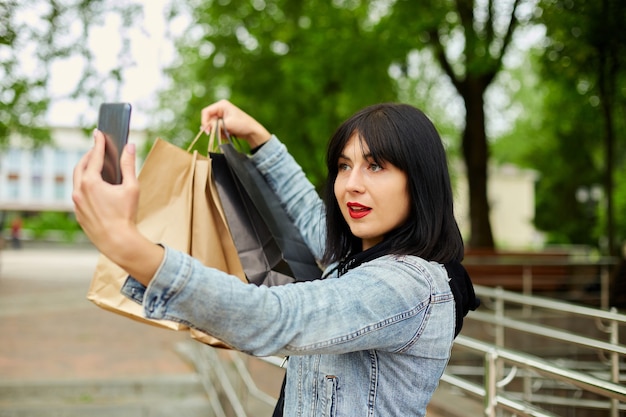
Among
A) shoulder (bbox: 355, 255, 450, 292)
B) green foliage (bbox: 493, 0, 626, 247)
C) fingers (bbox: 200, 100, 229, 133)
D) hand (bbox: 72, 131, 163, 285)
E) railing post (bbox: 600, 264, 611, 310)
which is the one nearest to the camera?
hand (bbox: 72, 131, 163, 285)

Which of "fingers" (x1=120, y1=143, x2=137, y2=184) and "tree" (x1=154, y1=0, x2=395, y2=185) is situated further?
"tree" (x1=154, y1=0, x2=395, y2=185)

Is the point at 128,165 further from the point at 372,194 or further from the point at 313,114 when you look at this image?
the point at 313,114

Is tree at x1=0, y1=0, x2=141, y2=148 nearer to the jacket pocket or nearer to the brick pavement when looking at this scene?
the brick pavement

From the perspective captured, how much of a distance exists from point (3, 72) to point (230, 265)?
334 inches

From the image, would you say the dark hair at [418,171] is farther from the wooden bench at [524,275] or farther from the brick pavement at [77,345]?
the wooden bench at [524,275]

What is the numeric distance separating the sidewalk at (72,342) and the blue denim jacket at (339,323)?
560 centimetres

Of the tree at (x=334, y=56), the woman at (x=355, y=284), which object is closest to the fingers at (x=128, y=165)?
the woman at (x=355, y=284)

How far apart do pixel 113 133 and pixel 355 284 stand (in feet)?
1.59

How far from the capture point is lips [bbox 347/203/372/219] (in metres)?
1.41

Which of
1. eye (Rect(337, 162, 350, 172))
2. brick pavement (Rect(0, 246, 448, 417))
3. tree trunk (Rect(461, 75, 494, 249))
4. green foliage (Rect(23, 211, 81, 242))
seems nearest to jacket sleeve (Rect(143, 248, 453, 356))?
eye (Rect(337, 162, 350, 172))

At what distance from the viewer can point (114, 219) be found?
93cm

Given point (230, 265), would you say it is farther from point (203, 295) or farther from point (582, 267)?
point (582, 267)

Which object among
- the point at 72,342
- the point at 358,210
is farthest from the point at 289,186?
the point at 72,342

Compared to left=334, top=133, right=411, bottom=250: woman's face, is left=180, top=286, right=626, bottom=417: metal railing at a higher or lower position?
lower
